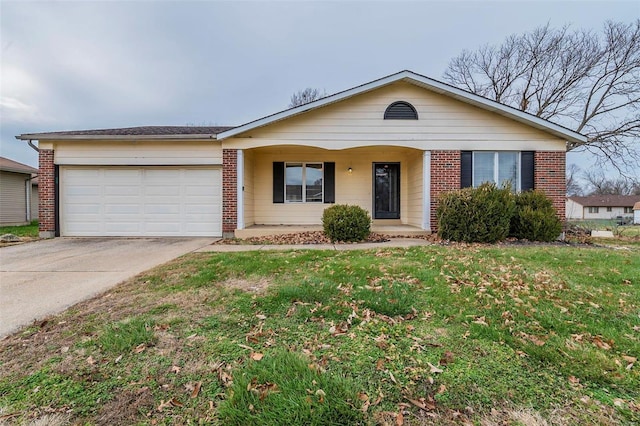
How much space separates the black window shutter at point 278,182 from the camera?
10406 mm

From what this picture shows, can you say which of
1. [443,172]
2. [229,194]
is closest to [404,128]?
[443,172]

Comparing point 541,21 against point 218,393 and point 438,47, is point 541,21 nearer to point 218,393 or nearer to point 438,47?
point 438,47

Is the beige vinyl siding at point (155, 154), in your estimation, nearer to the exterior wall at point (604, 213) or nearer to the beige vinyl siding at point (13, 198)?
the beige vinyl siding at point (13, 198)

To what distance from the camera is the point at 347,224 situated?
25.2 ft

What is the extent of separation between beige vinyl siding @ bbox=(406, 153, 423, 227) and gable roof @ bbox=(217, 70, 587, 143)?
6.49 feet

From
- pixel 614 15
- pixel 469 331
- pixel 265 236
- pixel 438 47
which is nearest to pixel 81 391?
pixel 469 331

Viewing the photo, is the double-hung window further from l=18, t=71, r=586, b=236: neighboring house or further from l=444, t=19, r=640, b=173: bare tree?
l=444, t=19, r=640, b=173: bare tree

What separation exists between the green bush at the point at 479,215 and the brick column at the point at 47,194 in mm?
11259

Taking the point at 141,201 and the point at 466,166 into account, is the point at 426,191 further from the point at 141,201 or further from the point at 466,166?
the point at 141,201

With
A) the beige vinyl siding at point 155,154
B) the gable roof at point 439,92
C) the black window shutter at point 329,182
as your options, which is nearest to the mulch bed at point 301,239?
the black window shutter at point 329,182

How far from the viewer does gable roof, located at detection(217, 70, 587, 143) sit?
8.35 metres

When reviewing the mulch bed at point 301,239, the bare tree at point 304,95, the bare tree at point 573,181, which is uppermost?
the bare tree at point 304,95

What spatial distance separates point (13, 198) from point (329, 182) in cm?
1556

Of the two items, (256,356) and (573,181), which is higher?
(573,181)
